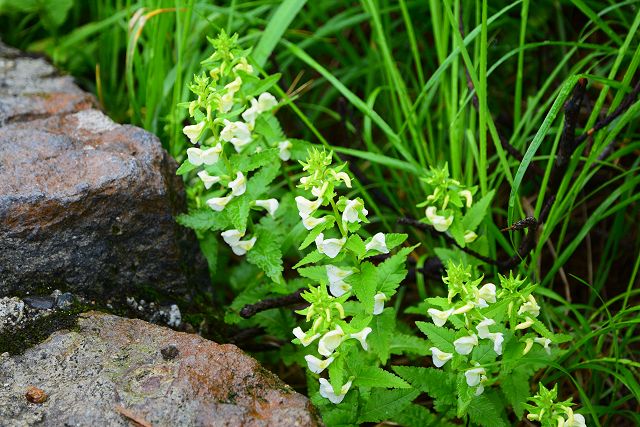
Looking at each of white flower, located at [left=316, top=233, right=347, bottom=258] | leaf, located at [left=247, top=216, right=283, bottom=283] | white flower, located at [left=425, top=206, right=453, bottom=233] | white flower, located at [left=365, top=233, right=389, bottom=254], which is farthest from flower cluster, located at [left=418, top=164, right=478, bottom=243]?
leaf, located at [left=247, top=216, right=283, bottom=283]

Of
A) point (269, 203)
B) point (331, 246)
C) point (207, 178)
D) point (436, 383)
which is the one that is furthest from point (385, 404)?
point (207, 178)

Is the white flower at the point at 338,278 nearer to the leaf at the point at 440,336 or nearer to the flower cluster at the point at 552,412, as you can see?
the leaf at the point at 440,336

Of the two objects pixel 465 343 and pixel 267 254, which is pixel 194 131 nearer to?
pixel 267 254

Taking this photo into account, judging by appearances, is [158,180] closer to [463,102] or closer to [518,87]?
[463,102]

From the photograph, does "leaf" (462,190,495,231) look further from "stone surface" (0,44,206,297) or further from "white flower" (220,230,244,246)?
"stone surface" (0,44,206,297)

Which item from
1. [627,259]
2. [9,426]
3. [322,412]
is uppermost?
[9,426]

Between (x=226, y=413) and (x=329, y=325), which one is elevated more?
(x=329, y=325)

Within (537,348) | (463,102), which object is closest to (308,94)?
(463,102)
